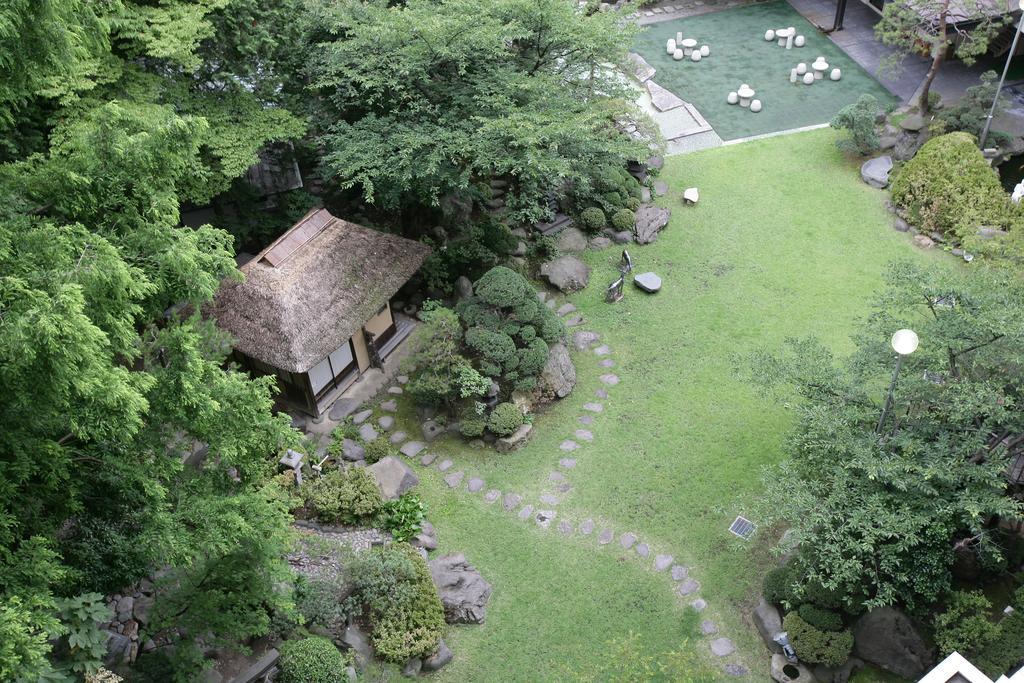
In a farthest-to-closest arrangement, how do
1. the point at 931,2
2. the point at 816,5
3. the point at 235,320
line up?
the point at 816,5 → the point at 931,2 → the point at 235,320

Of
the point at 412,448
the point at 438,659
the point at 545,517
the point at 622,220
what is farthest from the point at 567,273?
the point at 438,659

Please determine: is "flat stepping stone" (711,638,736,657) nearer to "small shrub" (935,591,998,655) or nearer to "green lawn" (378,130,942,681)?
"green lawn" (378,130,942,681)

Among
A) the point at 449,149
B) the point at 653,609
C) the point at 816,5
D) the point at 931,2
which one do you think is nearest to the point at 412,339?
the point at 449,149

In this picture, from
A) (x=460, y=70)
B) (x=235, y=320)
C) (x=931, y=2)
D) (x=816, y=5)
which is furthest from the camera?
(x=816, y=5)

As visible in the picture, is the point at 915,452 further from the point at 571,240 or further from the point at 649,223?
the point at 571,240

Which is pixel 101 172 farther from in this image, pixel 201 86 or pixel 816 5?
pixel 816 5
